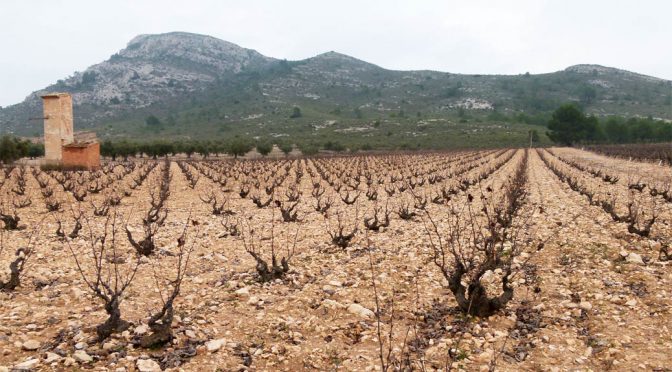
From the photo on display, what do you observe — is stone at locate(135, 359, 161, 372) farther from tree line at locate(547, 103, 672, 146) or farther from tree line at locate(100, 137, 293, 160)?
tree line at locate(547, 103, 672, 146)

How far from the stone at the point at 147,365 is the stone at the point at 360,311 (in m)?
2.75

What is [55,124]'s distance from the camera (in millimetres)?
36062

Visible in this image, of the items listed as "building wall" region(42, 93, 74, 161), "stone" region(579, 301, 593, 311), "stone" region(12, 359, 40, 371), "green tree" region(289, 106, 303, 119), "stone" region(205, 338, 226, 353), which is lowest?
"stone" region(205, 338, 226, 353)

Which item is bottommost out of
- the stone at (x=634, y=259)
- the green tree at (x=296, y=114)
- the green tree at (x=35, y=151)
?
the stone at (x=634, y=259)

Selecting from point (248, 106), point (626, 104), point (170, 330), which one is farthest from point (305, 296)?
point (626, 104)

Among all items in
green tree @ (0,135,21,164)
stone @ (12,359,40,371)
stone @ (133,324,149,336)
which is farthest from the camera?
green tree @ (0,135,21,164)

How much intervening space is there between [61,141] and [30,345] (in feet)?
119

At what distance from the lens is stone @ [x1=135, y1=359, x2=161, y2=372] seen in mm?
4926

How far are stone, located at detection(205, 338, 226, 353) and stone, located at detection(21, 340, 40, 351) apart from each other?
77.8 inches

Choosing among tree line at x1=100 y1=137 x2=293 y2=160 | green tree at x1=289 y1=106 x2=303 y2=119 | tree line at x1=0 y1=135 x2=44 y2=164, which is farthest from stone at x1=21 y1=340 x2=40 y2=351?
green tree at x1=289 y1=106 x2=303 y2=119

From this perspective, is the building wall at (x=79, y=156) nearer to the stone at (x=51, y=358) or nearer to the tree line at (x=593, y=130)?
the stone at (x=51, y=358)

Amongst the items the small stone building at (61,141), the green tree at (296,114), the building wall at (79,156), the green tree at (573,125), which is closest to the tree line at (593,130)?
the green tree at (573,125)

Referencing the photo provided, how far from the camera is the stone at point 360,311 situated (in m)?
6.52

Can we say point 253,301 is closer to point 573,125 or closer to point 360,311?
point 360,311
